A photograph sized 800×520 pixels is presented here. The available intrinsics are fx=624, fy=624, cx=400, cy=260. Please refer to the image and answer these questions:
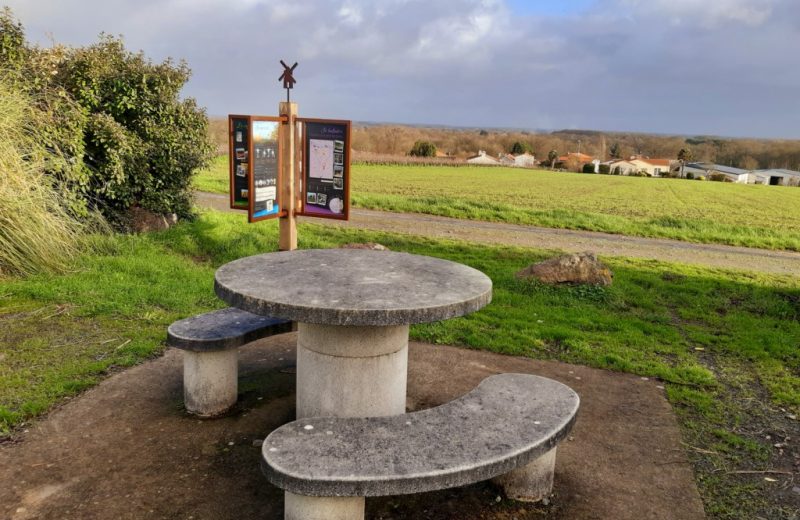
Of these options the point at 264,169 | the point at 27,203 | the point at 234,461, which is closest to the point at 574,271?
the point at 264,169

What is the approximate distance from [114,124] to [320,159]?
446 cm

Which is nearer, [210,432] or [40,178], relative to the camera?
[210,432]

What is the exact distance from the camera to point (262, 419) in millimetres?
4430

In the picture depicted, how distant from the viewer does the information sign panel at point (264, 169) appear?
6949mm

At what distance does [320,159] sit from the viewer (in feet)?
23.9

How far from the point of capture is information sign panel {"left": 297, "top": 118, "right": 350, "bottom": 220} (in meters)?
7.13

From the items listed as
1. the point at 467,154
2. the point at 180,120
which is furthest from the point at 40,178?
the point at 467,154

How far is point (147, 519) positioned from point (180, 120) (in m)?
9.31

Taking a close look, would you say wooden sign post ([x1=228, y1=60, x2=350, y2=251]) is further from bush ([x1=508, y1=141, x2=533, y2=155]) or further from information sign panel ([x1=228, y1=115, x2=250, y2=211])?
bush ([x1=508, y1=141, x2=533, y2=155])

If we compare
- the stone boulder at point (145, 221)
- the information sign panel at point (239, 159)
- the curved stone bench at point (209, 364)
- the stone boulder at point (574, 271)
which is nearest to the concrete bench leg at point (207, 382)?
the curved stone bench at point (209, 364)

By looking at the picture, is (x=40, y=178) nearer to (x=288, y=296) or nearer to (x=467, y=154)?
(x=288, y=296)

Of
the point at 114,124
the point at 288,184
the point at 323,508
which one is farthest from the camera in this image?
the point at 114,124

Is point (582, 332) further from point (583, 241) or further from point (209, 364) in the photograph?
point (583, 241)

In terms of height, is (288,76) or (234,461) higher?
(288,76)
